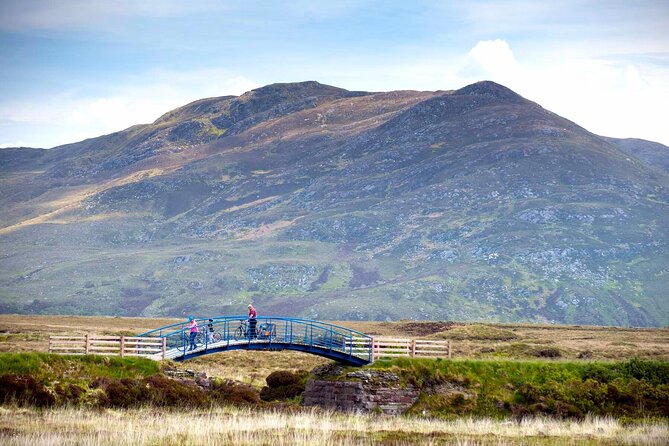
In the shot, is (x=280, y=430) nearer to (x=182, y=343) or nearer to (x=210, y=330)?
(x=210, y=330)

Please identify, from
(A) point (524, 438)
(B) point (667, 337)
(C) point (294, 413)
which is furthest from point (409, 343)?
(B) point (667, 337)

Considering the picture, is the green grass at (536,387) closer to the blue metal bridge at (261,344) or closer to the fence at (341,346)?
the fence at (341,346)

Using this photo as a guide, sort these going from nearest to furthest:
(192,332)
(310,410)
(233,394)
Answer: (310,410) → (233,394) → (192,332)

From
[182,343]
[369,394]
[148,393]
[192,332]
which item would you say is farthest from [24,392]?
[369,394]

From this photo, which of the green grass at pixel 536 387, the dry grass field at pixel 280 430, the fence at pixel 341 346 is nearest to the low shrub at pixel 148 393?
the dry grass field at pixel 280 430

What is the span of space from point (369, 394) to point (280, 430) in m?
14.7

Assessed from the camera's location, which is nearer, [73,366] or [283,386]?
[73,366]

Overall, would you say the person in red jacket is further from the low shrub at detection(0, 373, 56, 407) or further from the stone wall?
the low shrub at detection(0, 373, 56, 407)

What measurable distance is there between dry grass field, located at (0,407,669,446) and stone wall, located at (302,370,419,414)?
18.1 feet

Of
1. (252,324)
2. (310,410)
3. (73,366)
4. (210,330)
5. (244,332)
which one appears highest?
(252,324)

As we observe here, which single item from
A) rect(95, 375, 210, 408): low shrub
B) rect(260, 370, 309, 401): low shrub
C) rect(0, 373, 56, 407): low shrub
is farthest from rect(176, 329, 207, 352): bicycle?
rect(0, 373, 56, 407): low shrub

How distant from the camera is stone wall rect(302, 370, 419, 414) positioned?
5262 cm

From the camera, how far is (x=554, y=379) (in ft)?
178

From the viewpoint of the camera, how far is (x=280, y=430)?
3894 centimetres
